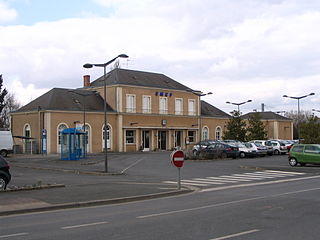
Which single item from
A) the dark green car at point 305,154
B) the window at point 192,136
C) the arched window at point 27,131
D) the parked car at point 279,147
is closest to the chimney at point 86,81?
the arched window at point 27,131

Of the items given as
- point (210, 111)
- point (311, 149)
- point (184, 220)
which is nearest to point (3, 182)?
point (184, 220)

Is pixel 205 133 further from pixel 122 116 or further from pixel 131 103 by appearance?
pixel 122 116

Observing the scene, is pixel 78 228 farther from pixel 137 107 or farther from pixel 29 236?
pixel 137 107

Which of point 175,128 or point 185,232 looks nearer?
point 185,232

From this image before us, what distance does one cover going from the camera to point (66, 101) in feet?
190

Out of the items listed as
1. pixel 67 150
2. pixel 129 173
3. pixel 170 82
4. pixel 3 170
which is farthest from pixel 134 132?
pixel 3 170

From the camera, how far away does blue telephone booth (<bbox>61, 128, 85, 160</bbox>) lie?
41.8m

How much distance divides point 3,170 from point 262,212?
1021 centimetres

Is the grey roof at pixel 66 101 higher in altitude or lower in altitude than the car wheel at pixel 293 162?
higher

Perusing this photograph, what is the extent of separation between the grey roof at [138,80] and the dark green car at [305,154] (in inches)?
1204

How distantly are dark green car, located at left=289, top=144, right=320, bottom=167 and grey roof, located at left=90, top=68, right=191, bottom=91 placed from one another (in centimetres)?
3058

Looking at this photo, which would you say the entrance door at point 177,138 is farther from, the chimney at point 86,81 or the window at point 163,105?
the chimney at point 86,81

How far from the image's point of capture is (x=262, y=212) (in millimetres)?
12219

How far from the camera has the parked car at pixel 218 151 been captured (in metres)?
43.1
